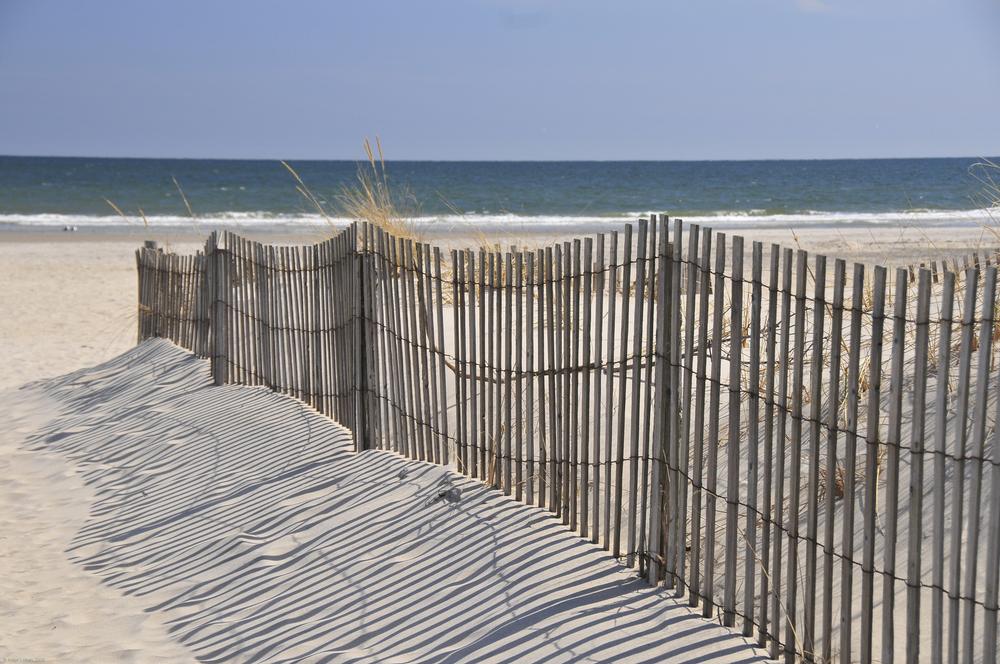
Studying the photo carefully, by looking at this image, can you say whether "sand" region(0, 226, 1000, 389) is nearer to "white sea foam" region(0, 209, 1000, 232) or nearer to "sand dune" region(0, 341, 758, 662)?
"sand dune" region(0, 341, 758, 662)

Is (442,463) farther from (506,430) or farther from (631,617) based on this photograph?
(631,617)

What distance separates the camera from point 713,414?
9.98 ft

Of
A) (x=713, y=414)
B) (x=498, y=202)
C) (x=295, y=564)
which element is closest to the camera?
(x=713, y=414)

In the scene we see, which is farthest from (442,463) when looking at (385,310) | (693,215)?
(693,215)

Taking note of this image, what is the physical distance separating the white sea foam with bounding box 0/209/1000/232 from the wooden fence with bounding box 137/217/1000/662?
678 inches

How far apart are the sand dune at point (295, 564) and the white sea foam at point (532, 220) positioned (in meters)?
17.1

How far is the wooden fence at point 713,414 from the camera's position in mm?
2484

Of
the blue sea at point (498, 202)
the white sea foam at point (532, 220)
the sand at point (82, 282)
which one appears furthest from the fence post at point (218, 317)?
the white sea foam at point (532, 220)

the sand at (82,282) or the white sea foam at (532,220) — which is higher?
the white sea foam at (532,220)

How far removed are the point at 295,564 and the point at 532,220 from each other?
22879 mm

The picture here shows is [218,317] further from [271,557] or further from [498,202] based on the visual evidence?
[498,202]

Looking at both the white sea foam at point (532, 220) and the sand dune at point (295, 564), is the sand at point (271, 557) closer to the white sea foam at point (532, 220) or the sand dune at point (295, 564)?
the sand dune at point (295, 564)

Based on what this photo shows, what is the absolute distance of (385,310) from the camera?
486 centimetres

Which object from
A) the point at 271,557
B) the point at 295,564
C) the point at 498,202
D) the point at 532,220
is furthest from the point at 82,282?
the point at 498,202
